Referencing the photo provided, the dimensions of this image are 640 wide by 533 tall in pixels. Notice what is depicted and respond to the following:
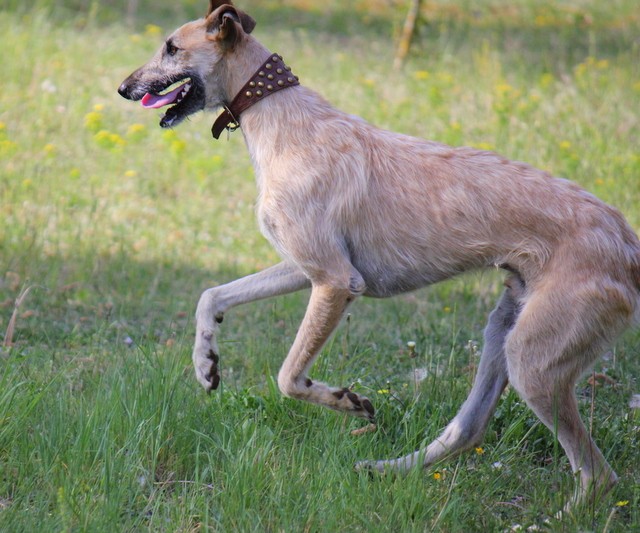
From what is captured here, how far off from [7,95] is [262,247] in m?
3.85

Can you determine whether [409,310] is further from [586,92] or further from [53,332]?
[586,92]

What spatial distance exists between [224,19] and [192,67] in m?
0.29

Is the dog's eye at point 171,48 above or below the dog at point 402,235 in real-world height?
above

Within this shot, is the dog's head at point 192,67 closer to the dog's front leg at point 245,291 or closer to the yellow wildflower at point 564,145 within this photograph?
the dog's front leg at point 245,291

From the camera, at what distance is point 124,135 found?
32.9 ft

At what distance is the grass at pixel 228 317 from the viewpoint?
12.3 feet

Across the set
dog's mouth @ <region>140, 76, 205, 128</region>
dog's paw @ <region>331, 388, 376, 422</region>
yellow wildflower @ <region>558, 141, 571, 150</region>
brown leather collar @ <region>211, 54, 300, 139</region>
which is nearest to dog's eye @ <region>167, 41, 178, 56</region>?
dog's mouth @ <region>140, 76, 205, 128</region>

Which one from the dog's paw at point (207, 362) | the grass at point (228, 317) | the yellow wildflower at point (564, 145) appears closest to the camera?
the grass at point (228, 317)

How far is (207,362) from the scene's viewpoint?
4.38 m

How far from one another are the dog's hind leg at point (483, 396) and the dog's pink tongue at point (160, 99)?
1889 mm

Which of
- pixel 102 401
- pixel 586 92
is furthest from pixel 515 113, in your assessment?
pixel 102 401

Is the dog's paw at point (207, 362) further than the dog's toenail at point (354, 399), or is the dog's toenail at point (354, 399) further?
the dog's paw at point (207, 362)

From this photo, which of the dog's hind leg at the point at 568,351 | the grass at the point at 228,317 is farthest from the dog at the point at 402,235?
the grass at the point at 228,317

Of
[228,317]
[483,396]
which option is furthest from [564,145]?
[483,396]
